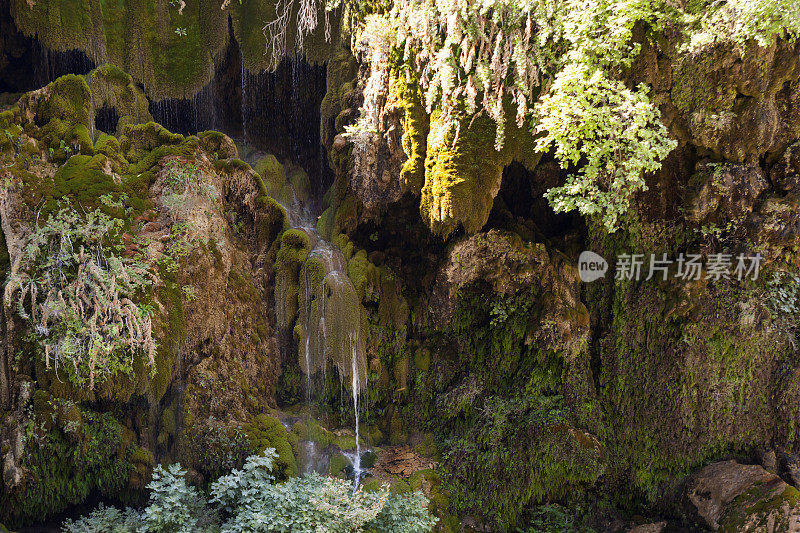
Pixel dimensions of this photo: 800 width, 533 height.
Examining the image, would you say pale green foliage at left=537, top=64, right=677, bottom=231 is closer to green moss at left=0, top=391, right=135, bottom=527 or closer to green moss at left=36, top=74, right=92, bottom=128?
green moss at left=0, top=391, right=135, bottom=527

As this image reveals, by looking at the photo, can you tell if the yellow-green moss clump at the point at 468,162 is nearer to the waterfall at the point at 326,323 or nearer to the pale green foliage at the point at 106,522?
the waterfall at the point at 326,323

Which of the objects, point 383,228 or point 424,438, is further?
point 383,228

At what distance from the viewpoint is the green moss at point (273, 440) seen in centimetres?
621

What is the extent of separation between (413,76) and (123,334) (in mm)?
4906

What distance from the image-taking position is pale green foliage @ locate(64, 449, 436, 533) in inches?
201

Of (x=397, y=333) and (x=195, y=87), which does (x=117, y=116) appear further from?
(x=397, y=333)

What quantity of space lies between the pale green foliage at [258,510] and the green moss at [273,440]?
331 mm

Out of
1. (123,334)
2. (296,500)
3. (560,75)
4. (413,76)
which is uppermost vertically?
(413,76)

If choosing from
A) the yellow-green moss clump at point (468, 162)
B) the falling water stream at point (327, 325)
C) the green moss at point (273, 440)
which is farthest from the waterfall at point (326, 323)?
the yellow-green moss clump at point (468, 162)

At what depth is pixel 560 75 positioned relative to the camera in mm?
5273

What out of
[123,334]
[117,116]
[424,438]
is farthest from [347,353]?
[117,116]

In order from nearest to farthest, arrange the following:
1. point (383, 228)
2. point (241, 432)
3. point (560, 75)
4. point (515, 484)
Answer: point (560, 75)
point (241, 432)
point (515, 484)
point (383, 228)

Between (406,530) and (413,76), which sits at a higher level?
(413,76)

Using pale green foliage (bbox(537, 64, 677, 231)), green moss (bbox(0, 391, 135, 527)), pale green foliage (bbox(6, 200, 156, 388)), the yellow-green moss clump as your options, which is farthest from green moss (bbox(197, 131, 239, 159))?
pale green foliage (bbox(537, 64, 677, 231))
